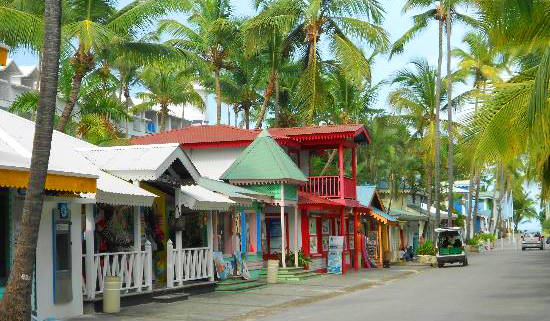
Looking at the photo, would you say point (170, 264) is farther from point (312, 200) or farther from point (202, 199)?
point (312, 200)

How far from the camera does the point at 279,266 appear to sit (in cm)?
2842

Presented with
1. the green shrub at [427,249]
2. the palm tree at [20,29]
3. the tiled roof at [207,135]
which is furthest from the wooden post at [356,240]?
the palm tree at [20,29]

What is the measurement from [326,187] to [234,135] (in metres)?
4.76

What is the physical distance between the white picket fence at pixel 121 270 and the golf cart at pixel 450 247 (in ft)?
72.7

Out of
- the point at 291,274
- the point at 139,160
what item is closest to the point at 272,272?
the point at 291,274

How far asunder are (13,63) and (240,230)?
3231cm

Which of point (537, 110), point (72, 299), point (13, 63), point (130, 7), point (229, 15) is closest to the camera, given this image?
point (537, 110)

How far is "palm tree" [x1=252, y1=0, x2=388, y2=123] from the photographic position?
33188 mm

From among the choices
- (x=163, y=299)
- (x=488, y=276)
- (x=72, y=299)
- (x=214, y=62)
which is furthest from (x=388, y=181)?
(x=72, y=299)

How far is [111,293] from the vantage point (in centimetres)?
1648

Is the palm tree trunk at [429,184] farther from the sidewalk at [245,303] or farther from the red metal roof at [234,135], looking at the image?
the sidewalk at [245,303]

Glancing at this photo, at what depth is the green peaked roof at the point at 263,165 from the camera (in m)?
27.8

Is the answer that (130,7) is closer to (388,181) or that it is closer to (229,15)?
(229,15)

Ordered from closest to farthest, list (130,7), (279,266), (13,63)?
1. (130,7)
2. (279,266)
3. (13,63)
